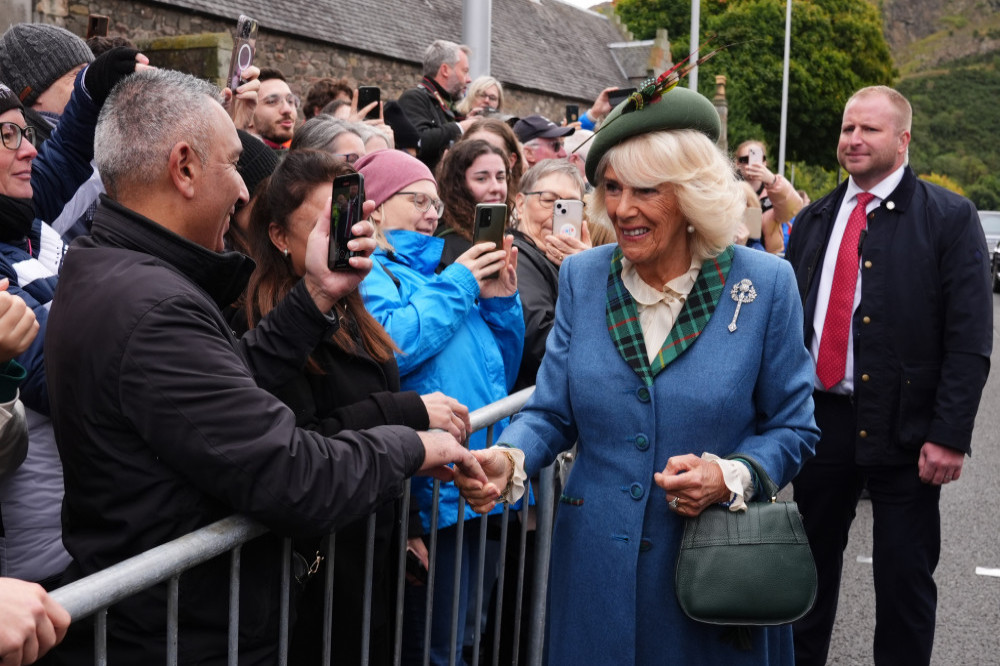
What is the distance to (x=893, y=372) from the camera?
3.94 m

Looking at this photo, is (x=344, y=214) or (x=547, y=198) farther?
(x=547, y=198)

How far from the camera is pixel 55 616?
5.16 ft

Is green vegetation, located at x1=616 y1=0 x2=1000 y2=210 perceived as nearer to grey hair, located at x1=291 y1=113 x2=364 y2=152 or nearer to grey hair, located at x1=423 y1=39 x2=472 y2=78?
grey hair, located at x1=423 y1=39 x2=472 y2=78

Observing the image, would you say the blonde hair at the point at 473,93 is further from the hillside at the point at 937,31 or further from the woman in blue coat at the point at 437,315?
the hillside at the point at 937,31

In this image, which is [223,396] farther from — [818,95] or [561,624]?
[818,95]

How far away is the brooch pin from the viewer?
→ 264 centimetres

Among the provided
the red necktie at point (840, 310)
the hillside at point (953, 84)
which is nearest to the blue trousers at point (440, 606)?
the red necktie at point (840, 310)

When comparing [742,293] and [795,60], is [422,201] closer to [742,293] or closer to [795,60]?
[742,293]

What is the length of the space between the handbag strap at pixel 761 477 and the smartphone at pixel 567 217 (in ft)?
7.19

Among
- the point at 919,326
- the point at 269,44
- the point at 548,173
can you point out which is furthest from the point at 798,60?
the point at 919,326

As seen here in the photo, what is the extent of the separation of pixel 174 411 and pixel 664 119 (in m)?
1.50

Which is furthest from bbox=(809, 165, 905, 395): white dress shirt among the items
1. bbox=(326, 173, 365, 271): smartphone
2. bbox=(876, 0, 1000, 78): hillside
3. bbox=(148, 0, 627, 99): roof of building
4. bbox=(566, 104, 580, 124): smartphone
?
bbox=(876, 0, 1000, 78): hillside

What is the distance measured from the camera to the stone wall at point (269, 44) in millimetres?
15508

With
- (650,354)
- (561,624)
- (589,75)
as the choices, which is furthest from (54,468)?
(589,75)
